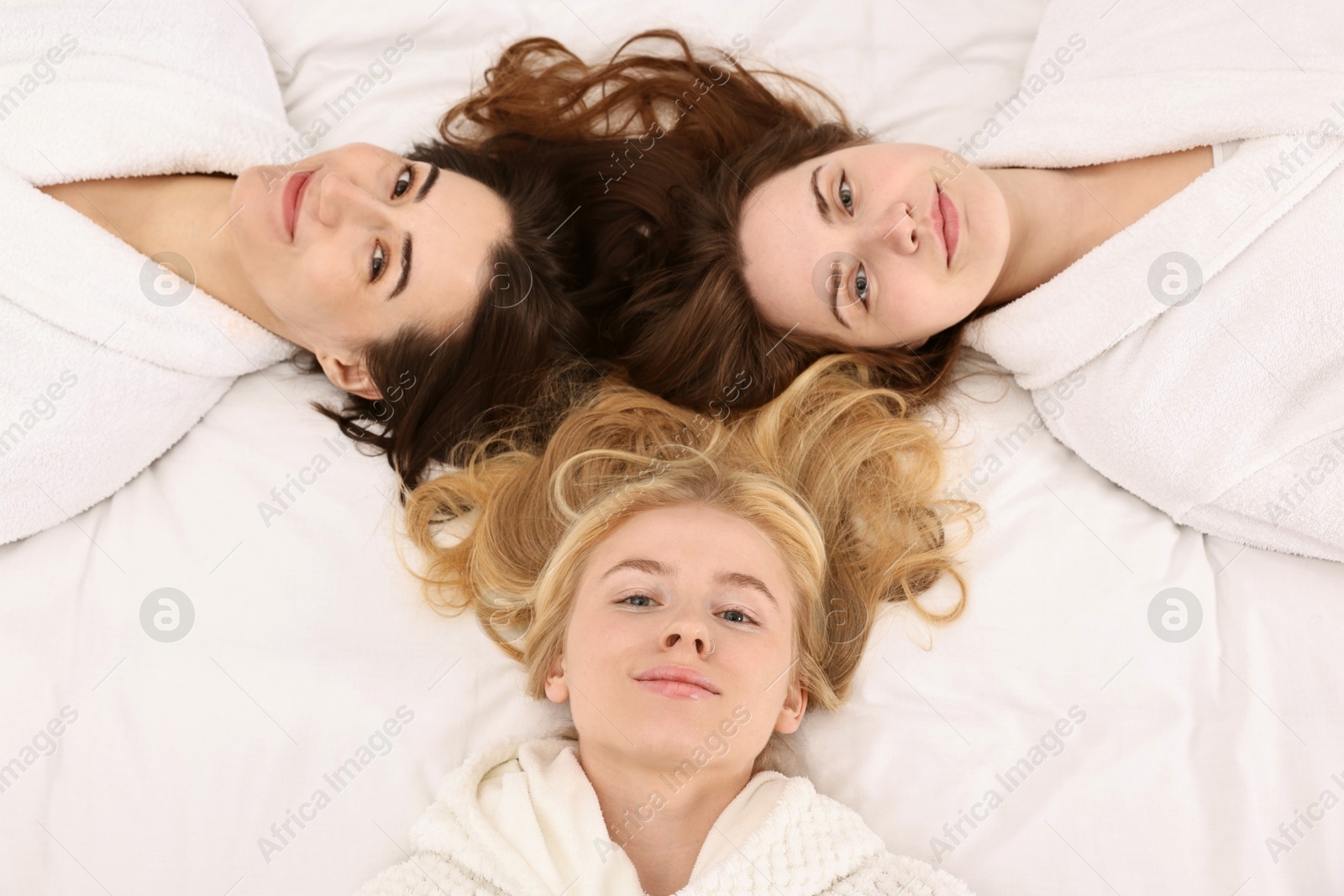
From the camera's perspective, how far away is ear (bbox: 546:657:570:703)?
1572 mm

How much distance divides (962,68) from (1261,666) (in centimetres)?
125

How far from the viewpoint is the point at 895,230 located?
1654mm

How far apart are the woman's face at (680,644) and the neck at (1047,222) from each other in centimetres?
75

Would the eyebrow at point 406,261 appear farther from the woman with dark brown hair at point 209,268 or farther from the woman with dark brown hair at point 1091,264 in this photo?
the woman with dark brown hair at point 1091,264

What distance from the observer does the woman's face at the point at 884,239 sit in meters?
1.68

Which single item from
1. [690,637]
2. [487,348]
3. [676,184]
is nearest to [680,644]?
[690,637]

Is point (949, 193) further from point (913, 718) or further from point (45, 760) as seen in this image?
point (45, 760)

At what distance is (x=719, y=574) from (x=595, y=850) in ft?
1.37

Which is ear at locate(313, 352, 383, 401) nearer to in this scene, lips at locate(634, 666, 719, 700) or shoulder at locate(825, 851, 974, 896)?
lips at locate(634, 666, 719, 700)

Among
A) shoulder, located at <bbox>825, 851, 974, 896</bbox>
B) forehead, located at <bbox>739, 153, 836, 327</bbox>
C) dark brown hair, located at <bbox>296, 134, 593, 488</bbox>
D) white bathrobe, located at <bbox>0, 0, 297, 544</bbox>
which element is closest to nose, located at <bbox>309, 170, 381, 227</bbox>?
dark brown hair, located at <bbox>296, 134, 593, 488</bbox>

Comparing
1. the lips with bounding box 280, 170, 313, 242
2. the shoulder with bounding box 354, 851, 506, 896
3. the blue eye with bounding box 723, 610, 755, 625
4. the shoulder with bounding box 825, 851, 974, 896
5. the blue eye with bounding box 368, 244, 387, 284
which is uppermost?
the lips with bounding box 280, 170, 313, 242

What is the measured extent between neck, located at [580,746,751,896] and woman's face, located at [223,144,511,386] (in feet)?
2.56

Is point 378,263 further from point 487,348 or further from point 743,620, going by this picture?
point 743,620

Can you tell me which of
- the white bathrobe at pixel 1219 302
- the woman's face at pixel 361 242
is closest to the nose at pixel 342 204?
the woman's face at pixel 361 242
